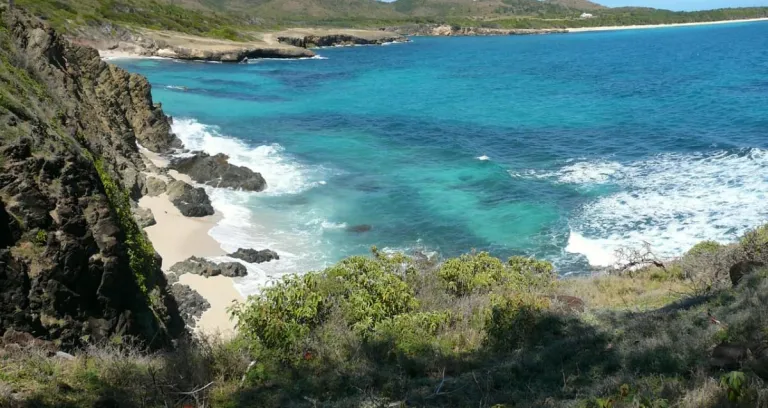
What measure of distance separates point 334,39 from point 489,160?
106620 millimetres

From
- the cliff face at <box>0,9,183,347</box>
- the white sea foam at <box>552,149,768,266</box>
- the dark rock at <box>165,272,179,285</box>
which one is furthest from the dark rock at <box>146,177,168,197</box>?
the white sea foam at <box>552,149,768,266</box>

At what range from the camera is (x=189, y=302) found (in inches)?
554

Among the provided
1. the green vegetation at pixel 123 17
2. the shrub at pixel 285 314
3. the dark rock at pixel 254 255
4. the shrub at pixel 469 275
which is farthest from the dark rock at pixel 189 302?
the green vegetation at pixel 123 17

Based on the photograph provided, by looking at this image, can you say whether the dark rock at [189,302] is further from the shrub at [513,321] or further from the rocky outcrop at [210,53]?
the rocky outcrop at [210,53]

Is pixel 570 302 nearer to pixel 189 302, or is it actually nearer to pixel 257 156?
pixel 189 302

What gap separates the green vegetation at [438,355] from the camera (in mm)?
5879

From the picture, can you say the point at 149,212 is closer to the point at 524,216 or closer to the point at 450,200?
the point at 450,200

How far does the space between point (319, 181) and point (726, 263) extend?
18052mm

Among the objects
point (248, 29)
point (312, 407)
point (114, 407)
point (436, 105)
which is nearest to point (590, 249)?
point (312, 407)

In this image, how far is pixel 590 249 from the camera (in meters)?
18.5

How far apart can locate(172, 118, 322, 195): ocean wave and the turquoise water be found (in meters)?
0.14

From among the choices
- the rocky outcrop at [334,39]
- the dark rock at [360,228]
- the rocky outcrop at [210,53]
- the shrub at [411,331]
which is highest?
the rocky outcrop at [334,39]

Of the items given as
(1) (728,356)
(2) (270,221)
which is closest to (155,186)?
(2) (270,221)

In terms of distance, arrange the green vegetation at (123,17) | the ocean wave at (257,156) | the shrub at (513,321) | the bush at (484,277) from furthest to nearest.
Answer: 1. the green vegetation at (123,17)
2. the ocean wave at (257,156)
3. the bush at (484,277)
4. the shrub at (513,321)
